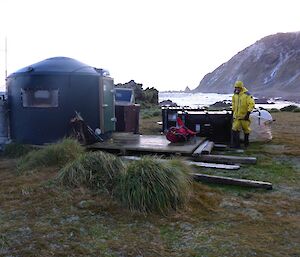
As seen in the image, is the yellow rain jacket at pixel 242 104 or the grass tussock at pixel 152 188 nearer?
the grass tussock at pixel 152 188

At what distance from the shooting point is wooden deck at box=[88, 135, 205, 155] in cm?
877

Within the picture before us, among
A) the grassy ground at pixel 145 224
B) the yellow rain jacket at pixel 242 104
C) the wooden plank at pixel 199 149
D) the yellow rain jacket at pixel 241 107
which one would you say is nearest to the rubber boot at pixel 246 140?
the yellow rain jacket at pixel 241 107

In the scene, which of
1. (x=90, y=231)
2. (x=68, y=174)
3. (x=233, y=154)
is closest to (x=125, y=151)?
(x=233, y=154)

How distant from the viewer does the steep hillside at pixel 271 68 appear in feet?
489

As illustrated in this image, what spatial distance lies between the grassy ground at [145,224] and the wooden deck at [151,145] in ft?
8.15

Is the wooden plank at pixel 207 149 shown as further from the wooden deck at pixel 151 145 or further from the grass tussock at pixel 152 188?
the grass tussock at pixel 152 188

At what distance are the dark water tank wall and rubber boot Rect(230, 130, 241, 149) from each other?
11.9ft

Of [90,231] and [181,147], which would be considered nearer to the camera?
[90,231]

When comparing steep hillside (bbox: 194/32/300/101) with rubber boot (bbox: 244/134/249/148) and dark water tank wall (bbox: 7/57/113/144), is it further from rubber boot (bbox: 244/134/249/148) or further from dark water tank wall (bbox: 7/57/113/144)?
dark water tank wall (bbox: 7/57/113/144)

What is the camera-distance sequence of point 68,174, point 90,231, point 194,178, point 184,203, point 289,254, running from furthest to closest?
1. point 194,178
2. point 68,174
3. point 184,203
4. point 90,231
5. point 289,254

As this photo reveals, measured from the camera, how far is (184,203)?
5.07 m

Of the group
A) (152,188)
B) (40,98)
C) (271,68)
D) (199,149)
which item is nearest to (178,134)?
(199,149)

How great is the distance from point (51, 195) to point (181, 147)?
13.6ft

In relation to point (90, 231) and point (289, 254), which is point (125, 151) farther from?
point (289, 254)
